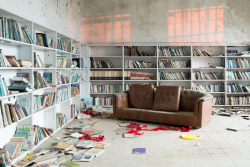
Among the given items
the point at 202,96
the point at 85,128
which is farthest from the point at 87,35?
the point at 202,96

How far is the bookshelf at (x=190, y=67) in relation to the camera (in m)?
7.30

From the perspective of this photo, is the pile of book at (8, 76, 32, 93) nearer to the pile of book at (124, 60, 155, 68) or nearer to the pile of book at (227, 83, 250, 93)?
the pile of book at (124, 60, 155, 68)

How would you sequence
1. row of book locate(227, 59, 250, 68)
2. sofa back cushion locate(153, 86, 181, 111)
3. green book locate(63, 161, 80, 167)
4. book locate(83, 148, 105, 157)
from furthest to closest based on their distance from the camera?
1. row of book locate(227, 59, 250, 68)
2. sofa back cushion locate(153, 86, 181, 111)
3. book locate(83, 148, 105, 157)
4. green book locate(63, 161, 80, 167)

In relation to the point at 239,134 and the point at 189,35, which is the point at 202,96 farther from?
the point at 189,35

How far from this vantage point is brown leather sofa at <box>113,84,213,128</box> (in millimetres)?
4973

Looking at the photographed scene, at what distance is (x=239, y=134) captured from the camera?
179 inches

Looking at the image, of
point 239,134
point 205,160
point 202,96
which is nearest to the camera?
point 205,160

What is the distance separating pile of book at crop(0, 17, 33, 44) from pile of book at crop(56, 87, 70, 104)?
145 cm

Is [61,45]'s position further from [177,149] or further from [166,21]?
[166,21]

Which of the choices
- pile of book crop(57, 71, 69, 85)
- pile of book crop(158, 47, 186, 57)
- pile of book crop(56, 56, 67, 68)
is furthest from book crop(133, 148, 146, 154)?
pile of book crop(158, 47, 186, 57)

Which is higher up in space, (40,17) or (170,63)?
(40,17)

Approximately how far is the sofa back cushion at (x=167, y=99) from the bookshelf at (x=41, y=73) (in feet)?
6.81

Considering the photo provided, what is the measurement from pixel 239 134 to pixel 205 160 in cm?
166

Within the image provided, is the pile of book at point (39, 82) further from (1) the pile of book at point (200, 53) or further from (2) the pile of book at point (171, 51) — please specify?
(1) the pile of book at point (200, 53)
